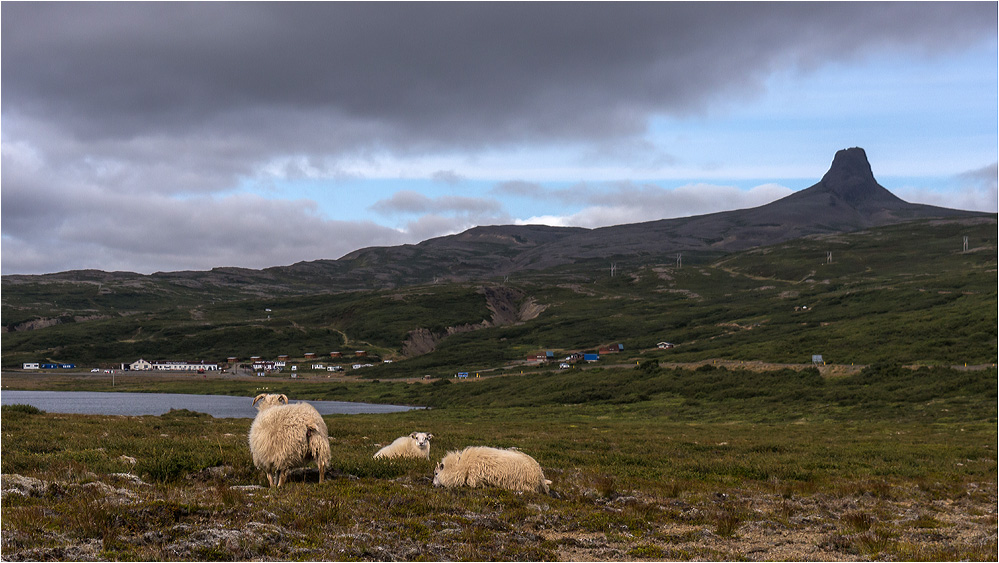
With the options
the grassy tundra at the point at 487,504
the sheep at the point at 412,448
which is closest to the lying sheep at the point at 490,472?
the grassy tundra at the point at 487,504

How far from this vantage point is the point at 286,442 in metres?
15.1

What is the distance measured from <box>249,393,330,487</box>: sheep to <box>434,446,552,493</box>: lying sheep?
2.88 m

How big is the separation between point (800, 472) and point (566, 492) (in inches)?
458

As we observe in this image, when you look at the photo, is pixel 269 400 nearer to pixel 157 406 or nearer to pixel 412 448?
pixel 412 448

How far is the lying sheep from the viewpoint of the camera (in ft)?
53.8

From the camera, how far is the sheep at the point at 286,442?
15.1 m

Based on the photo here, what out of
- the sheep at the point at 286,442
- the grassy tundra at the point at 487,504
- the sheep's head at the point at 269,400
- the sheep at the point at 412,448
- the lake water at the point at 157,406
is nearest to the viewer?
the grassy tundra at the point at 487,504

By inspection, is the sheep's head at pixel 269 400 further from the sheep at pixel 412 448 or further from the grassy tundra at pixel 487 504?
the sheep at pixel 412 448

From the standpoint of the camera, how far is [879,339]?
360 ft

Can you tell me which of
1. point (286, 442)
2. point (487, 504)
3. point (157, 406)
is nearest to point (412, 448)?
point (286, 442)

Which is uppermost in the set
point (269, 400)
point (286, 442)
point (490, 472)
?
point (269, 400)

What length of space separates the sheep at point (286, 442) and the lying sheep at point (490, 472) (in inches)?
113

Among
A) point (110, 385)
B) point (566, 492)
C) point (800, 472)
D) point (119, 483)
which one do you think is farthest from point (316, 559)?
point (110, 385)

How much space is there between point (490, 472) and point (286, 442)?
4.76 metres
